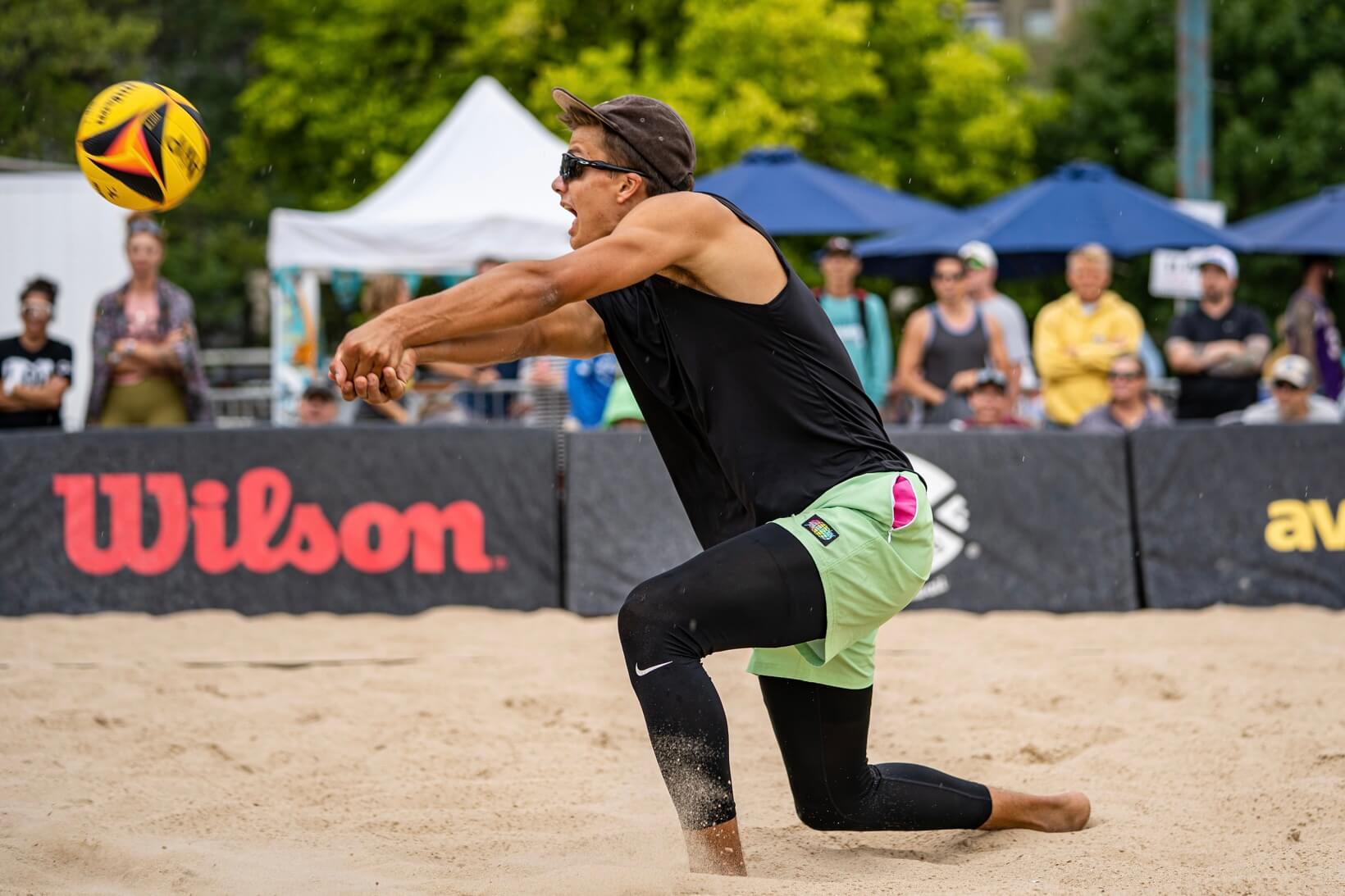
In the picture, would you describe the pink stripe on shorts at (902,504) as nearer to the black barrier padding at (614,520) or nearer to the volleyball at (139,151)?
the volleyball at (139,151)

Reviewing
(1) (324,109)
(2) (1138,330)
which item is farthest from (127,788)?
(1) (324,109)

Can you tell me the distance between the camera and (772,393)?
3.45 m

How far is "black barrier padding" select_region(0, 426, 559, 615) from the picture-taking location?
800 cm

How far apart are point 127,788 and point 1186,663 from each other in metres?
4.38

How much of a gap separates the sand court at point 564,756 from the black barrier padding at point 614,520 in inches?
14.2

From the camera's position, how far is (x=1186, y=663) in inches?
258

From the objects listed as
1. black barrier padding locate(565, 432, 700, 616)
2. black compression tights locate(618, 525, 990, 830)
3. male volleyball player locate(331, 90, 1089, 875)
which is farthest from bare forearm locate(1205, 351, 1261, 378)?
black compression tights locate(618, 525, 990, 830)

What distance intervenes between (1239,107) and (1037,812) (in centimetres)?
2720

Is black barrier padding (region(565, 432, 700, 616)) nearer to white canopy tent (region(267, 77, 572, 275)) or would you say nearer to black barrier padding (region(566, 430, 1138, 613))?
black barrier padding (region(566, 430, 1138, 613))

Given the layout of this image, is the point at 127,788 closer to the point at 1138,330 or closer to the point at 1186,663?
the point at 1186,663

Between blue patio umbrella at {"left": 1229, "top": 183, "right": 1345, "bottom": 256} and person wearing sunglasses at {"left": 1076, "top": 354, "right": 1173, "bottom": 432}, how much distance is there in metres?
5.00

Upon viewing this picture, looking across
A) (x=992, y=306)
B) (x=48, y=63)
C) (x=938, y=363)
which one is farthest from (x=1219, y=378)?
(x=48, y=63)

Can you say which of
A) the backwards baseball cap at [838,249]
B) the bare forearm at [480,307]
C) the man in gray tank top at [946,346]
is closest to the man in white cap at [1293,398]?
the man in gray tank top at [946,346]

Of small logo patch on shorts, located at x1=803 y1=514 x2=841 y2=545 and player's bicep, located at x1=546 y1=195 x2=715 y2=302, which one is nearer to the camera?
player's bicep, located at x1=546 y1=195 x2=715 y2=302
